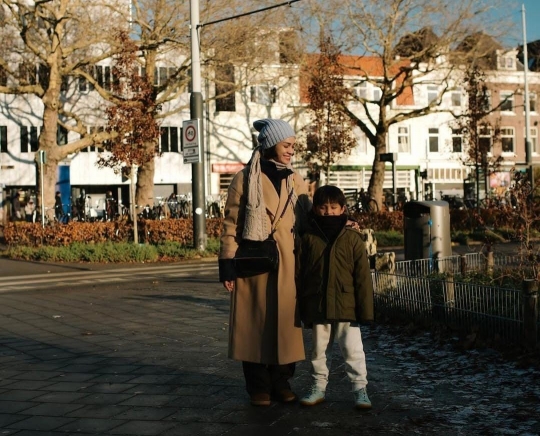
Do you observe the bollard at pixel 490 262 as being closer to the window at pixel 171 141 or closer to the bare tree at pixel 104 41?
the bare tree at pixel 104 41

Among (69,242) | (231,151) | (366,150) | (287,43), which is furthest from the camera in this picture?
(366,150)

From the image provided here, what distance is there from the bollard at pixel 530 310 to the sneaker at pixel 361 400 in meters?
2.03

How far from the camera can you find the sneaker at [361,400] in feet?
18.7

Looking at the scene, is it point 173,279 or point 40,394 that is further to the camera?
point 173,279

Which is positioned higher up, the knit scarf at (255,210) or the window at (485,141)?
the window at (485,141)

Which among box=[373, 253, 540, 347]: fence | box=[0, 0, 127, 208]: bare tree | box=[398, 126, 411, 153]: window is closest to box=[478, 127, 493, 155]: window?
box=[0, 0, 127, 208]: bare tree

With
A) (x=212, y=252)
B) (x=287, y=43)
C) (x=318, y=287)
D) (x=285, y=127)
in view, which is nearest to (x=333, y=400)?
(x=318, y=287)

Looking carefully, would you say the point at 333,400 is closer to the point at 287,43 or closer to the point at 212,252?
the point at 212,252

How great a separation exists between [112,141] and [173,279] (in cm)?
722

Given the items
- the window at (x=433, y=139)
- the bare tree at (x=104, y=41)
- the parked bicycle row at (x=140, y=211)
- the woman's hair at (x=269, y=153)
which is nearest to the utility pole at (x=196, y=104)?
the bare tree at (x=104, y=41)

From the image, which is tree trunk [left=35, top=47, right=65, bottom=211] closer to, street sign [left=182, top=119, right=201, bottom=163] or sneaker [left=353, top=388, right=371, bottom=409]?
street sign [left=182, top=119, right=201, bottom=163]

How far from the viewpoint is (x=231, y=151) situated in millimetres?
50125

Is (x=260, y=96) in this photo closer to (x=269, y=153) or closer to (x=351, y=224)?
(x=269, y=153)

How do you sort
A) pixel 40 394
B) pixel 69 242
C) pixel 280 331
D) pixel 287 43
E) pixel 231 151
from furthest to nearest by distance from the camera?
pixel 231 151 → pixel 287 43 → pixel 69 242 → pixel 40 394 → pixel 280 331
